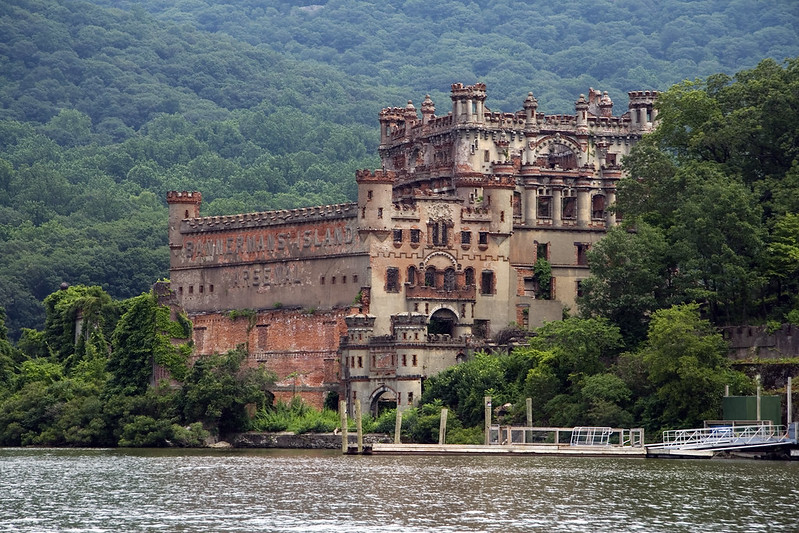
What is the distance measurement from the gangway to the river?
72.7 inches

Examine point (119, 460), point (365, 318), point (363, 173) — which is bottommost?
point (119, 460)

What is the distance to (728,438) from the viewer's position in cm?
9862

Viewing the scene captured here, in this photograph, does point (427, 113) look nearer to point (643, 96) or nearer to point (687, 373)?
point (643, 96)

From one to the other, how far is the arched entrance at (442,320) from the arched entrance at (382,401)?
7499 millimetres

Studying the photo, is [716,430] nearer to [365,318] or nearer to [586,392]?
[586,392]

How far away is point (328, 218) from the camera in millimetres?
128375

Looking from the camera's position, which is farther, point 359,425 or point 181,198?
point 181,198

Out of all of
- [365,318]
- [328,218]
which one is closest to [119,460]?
[365,318]

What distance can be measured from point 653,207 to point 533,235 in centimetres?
1176

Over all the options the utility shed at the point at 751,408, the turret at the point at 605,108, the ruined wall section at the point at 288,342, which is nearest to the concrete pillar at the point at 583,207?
the turret at the point at 605,108

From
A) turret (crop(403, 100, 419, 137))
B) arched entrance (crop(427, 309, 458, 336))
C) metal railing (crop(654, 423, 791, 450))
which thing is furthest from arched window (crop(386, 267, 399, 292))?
metal railing (crop(654, 423, 791, 450))

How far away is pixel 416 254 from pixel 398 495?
4631 cm

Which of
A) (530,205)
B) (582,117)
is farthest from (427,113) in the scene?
(530,205)

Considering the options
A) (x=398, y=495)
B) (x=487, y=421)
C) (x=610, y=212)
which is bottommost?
(x=398, y=495)
